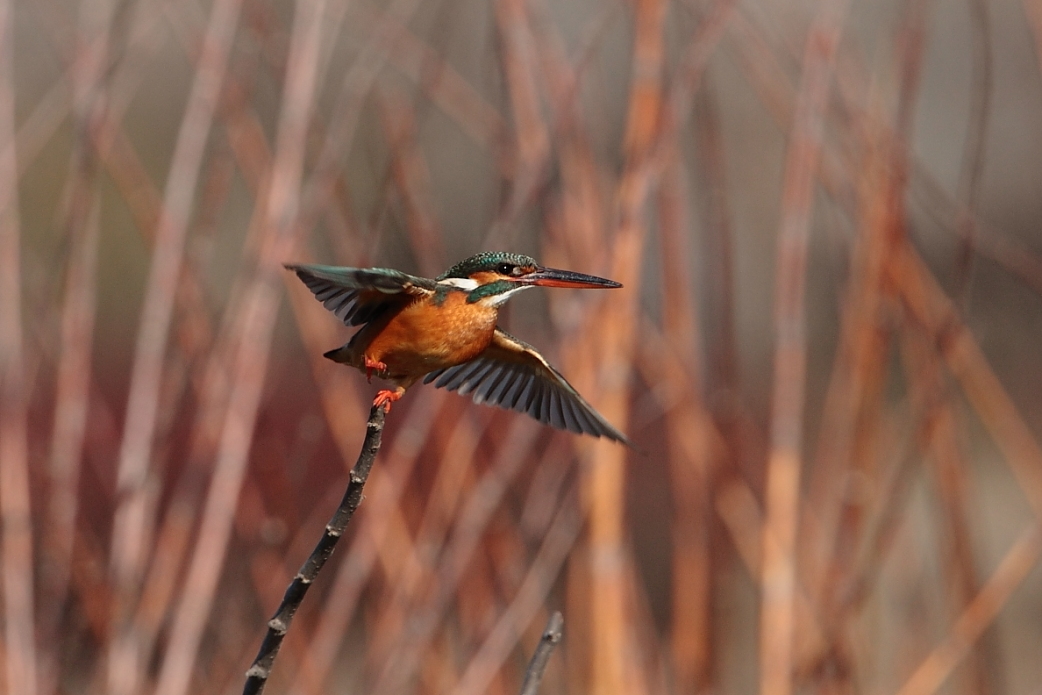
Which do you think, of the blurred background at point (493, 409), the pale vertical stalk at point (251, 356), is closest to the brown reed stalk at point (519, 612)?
the blurred background at point (493, 409)

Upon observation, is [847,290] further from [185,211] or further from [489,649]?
[185,211]

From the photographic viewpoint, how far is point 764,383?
4.43 meters

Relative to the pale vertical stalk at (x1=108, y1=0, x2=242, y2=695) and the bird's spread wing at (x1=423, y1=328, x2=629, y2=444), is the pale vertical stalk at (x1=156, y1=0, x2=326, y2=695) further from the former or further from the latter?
the bird's spread wing at (x1=423, y1=328, x2=629, y2=444)

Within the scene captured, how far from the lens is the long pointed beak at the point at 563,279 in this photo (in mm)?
1388

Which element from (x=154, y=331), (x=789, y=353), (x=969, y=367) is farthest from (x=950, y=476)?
(x=154, y=331)

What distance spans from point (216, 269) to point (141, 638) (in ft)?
17.4

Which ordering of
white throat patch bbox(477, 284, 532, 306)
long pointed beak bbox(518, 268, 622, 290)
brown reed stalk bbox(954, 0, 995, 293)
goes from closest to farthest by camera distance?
long pointed beak bbox(518, 268, 622, 290) → white throat patch bbox(477, 284, 532, 306) → brown reed stalk bbox(954, 0, 995, 293)

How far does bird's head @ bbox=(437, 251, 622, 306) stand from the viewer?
1486 mm

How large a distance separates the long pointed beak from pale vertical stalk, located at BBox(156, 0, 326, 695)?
412mm

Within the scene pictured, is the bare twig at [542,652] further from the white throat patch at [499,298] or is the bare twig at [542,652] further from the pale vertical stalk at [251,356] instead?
the pale vertical stalk at [251,356]

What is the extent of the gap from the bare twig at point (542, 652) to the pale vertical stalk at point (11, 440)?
1.00 meters

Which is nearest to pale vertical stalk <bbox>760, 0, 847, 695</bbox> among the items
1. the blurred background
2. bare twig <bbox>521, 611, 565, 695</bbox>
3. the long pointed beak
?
the blurred background

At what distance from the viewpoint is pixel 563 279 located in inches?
57.1

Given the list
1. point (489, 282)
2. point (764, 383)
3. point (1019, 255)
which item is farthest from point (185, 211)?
point (764, 383)
